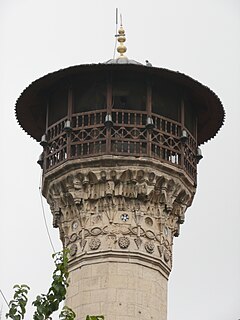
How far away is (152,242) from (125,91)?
3124 millimetres

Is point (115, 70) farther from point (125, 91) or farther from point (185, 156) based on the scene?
point (185, 156)

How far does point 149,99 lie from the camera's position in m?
22.8

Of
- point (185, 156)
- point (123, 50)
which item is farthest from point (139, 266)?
point (123, 50)

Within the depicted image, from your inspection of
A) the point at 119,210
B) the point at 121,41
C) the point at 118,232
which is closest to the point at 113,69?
the point at 121,41

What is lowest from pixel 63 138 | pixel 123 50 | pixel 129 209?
pixel 129 209

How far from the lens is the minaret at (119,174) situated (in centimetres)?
2180

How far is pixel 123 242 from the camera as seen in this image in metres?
21.9

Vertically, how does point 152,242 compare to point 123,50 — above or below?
below

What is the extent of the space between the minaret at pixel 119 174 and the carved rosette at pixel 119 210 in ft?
0.06

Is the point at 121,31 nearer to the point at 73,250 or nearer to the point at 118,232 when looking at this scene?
the point at 118,232

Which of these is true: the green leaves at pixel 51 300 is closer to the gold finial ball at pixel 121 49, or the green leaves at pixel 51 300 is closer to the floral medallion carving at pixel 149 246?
the floral medallion carving at pixel 149 246

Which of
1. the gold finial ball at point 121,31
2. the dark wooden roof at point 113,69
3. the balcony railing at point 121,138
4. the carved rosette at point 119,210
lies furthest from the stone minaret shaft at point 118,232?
the gold finial ball at point 121,31

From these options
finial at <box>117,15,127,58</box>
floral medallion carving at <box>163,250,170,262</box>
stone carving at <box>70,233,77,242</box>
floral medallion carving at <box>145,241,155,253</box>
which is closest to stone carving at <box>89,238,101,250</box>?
stone carving at <box>70,233,77,242</box>

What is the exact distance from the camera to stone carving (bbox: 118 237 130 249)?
2189cm
